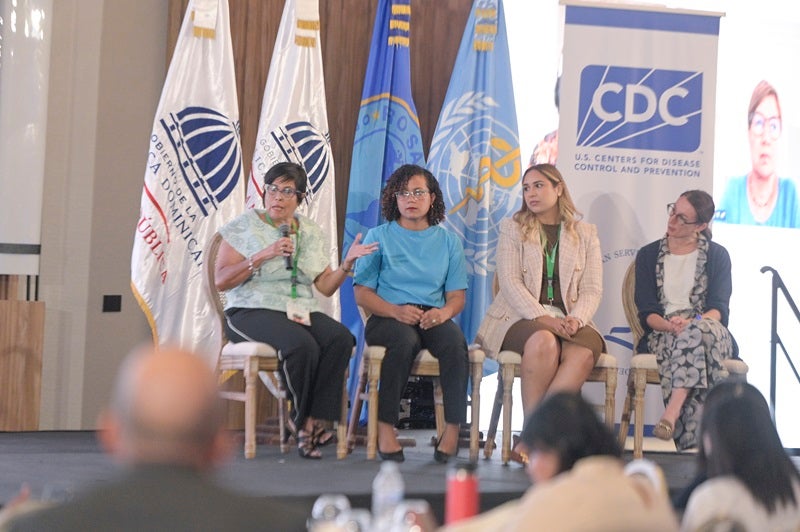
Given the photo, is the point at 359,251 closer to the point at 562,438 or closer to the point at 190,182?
the point at 190,182

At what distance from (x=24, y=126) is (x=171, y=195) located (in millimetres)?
775

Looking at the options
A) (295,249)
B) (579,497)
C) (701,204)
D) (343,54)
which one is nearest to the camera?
(579,497)

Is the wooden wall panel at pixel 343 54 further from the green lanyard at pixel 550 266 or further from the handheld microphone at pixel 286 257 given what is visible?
the green lanyard at pixel 550 266

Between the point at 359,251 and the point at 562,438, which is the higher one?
the point at 359,251

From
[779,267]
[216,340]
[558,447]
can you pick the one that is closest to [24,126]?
[216,340]

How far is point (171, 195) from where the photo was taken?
5.35 metres

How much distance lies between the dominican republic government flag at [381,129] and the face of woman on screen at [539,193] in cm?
97

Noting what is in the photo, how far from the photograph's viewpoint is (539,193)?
16.1 ft

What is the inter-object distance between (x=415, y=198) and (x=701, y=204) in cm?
140

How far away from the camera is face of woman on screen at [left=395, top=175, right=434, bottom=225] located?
15.9 feet

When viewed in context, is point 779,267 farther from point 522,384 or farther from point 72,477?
point 72,477

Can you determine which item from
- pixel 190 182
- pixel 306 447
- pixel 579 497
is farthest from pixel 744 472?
pixel 190 182

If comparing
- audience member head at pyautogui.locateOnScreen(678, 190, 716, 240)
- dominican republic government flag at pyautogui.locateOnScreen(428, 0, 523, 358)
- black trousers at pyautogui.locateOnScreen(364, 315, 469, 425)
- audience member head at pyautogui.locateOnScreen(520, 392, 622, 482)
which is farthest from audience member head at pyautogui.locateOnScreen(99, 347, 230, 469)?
dominican republic government flag at pyautogui.locateOnScreen(428, 0, 523, 358)

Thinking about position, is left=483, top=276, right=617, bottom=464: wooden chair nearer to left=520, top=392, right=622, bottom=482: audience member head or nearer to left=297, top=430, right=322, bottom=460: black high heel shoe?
left=297, top=430, right=322, bottom=460: black high heel shoe
